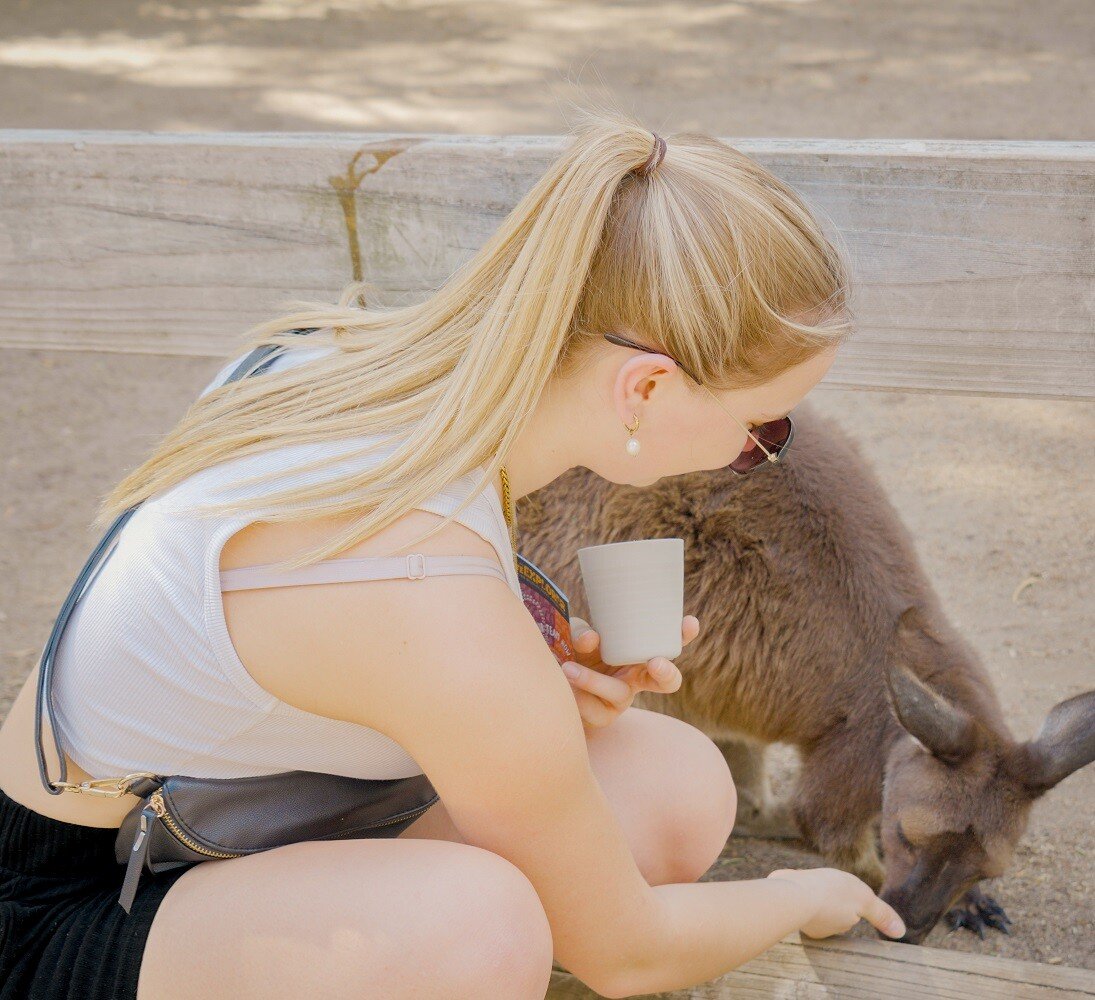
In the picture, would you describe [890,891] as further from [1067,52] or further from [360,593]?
[1067,52]

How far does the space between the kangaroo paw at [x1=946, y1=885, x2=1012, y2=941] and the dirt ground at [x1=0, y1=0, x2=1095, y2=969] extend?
0.09ft

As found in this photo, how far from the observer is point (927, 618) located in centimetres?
278

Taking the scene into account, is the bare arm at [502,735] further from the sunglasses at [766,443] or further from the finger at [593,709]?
the sunglasses at [766,443]

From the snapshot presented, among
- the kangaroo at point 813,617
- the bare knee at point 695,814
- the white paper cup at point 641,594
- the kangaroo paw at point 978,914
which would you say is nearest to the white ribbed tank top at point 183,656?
the white paper cup at point 641,594

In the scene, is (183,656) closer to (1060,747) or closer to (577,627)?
(577,627)

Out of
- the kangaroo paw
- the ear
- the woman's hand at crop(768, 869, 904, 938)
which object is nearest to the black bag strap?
the woman's hand at crop(768, 869, 904, 938)

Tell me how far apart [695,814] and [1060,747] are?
2.61ft

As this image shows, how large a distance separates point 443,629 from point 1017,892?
6.54 feet

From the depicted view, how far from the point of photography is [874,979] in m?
1.85

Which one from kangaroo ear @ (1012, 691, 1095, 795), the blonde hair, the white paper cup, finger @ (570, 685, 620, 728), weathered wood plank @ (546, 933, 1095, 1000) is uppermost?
the blonde hair

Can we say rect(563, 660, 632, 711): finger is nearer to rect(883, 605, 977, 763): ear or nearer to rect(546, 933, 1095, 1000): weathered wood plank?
rect(546, 933, 1095, 1000): weathered wood plank

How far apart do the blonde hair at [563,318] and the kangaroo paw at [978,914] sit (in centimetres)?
172

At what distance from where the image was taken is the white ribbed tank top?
1.41m

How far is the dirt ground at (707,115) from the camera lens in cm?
338
